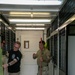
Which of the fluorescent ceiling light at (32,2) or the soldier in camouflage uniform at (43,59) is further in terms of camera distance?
the soldier in camouflage uniform at (43,59)

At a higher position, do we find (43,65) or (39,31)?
(39,31)

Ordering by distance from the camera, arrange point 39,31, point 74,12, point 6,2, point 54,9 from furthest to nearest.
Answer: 1. point 39,31
2. point 54,9
3. point 6,2
4. point 74,12

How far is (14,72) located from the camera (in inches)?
281

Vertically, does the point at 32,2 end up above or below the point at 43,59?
above

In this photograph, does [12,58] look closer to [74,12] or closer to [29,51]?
[74,12]

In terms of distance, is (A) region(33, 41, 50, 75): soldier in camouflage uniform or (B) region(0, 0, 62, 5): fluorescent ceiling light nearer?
(B) region(0, 0, 62, 5): fluorescent ceiling light

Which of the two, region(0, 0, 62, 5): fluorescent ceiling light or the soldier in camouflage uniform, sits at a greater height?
region(0, 0, 62, 5): fluorescent ceiling light

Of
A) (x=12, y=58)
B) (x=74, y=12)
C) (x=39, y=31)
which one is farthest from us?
(x=39, y=31)

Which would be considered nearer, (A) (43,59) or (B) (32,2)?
(B) (32,2)

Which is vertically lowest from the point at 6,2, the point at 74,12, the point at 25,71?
the point at 25,71

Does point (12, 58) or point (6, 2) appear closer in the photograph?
point (6, 2)

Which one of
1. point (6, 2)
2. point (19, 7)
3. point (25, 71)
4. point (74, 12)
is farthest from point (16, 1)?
point (25, 71)

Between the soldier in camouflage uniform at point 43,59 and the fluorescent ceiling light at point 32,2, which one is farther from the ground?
the fluorescent ceiling light at point 32,2

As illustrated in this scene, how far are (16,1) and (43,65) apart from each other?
2.26m
